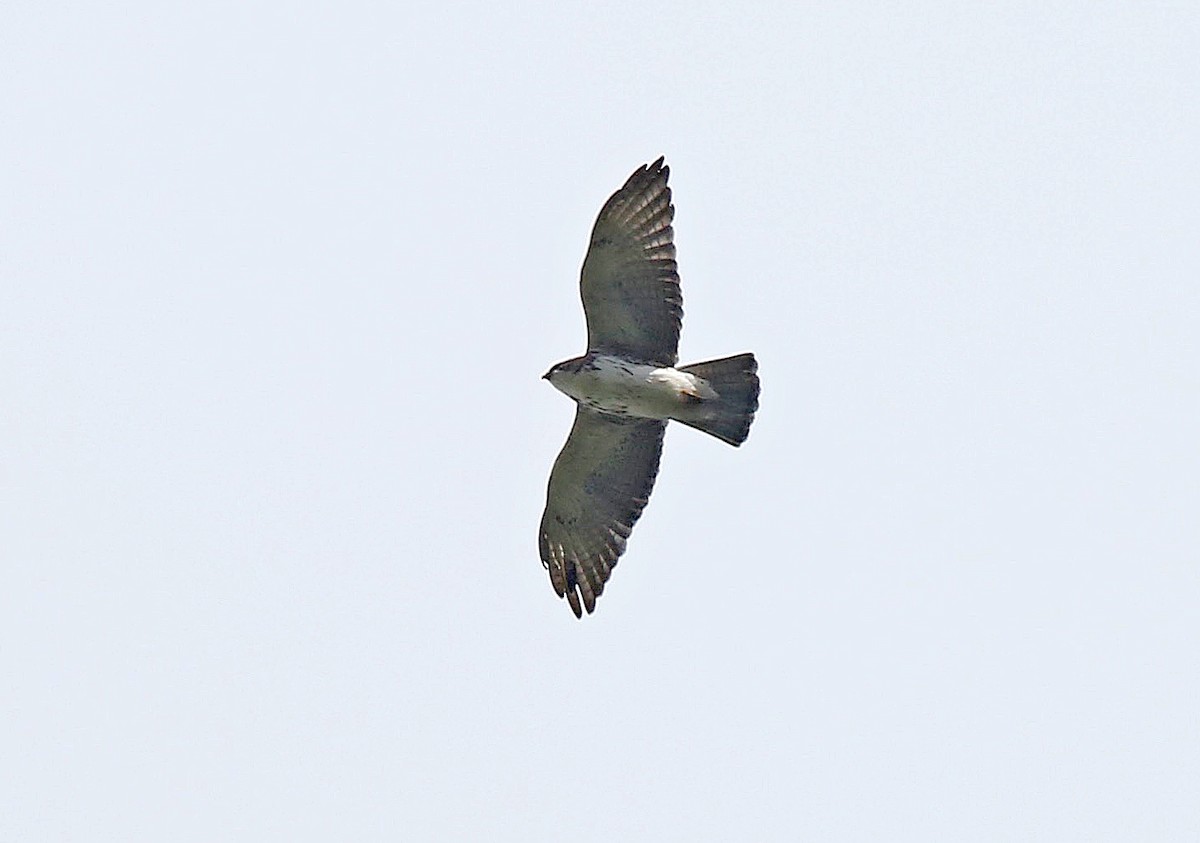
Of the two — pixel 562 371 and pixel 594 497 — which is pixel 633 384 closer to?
pixel 562 371

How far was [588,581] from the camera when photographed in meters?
23.4

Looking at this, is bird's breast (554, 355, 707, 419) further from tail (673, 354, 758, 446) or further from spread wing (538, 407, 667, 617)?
spread wing (538, 407, 667, 617)

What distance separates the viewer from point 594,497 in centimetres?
2317

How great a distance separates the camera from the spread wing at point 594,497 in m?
22.8

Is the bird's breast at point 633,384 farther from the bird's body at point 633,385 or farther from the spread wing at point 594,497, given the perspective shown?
the spread wing at point 594,497

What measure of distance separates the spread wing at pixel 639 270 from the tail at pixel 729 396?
35 cm

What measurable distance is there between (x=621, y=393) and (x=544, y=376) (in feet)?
2.55

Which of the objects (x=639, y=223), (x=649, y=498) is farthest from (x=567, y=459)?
(x=639, y=223)

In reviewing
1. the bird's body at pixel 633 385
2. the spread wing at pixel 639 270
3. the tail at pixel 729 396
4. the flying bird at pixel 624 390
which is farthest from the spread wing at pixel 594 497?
the spread wing at pixel 639 270

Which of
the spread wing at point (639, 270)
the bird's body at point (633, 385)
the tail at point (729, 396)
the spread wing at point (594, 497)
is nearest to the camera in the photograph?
the spread wing at point (639, 270)

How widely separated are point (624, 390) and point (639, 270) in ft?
3.47

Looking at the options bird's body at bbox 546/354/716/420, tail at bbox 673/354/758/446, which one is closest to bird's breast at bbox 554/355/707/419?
bird's body at bbox 546/354/716/420

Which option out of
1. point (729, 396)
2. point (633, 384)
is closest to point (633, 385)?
point (633, 384)

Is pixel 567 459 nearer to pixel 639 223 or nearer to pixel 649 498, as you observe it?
pixel 649 498
